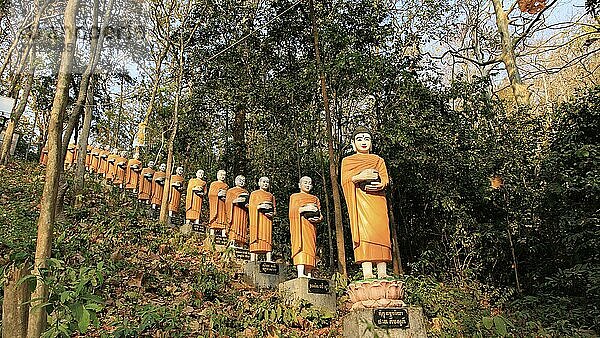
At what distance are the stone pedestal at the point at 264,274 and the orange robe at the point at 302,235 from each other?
91 centimetres

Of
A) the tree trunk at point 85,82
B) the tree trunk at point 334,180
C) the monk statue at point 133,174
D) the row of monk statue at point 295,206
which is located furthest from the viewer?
the monk statue at point 133,174

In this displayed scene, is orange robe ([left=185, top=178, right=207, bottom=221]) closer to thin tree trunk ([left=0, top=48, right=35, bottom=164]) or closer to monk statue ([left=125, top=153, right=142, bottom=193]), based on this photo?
monk statue ([left=125, top=153, right=142, bottom=193])

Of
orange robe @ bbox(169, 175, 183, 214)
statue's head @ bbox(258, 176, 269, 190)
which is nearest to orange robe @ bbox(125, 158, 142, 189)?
orange robe @ bbox(169, 175, 183, 214)

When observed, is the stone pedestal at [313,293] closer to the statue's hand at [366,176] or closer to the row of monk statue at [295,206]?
the row of monk statue at [295,206]

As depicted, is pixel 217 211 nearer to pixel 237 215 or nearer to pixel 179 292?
pixel 237 215

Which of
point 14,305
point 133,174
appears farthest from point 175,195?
point 14,305

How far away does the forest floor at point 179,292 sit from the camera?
18.2 feet

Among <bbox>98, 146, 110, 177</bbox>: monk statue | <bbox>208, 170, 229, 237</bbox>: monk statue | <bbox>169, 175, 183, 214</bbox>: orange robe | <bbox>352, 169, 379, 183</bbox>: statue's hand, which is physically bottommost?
<bbox>352, 169, 379, 183</bbox>: statue's hand

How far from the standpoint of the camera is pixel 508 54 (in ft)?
44.2

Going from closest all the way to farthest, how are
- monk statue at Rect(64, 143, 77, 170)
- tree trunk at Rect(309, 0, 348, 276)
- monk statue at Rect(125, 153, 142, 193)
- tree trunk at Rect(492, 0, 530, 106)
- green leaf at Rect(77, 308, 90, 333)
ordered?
green leaf at Rect(77, 308, 90, 333), tree trunk at Rect(309, 0, 348, 276), tree trunk at Rect(492, 0, 530, 106), monk statue at Rect(125, 153, 142, 193), monk statue at Rect(64, 143, 77, 170)

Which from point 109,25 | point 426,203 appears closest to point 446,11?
point 426,203

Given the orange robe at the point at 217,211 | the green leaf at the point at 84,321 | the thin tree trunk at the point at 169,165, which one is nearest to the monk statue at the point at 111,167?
the thin tree trunk at the point at 169,165

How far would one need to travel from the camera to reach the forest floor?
218 inches

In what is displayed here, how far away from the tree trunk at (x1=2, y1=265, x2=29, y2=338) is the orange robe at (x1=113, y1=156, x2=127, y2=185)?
1323 centimetres
